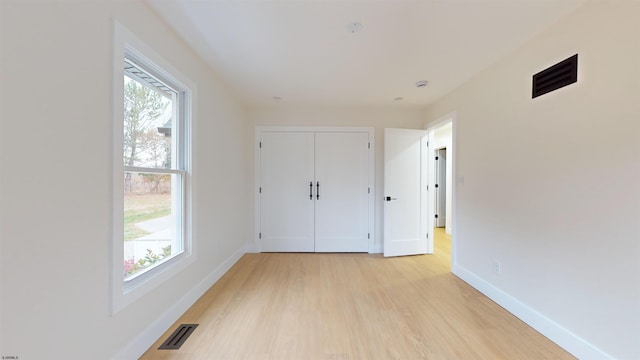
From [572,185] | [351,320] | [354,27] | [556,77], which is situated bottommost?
[351,320]

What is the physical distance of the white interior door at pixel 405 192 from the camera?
4.01 meters

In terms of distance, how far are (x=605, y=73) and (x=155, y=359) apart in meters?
3.38

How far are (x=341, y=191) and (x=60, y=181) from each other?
343 cm

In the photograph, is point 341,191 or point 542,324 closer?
point 542,324

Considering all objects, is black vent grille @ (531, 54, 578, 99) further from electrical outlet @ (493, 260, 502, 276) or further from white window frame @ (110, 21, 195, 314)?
white window frame @ (110, 21, 195, 314)

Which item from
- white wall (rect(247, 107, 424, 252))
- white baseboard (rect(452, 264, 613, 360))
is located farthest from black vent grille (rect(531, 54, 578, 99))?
white wall (rect(247, 107, 424, 252))

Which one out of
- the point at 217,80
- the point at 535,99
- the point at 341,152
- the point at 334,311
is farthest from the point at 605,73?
the point at 217,80

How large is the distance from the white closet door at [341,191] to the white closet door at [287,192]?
0.15 m

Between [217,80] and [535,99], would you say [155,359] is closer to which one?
[217,80]

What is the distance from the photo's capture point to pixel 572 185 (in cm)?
181

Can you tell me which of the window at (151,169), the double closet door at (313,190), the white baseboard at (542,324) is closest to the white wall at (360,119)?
the double closet door at (313,190)

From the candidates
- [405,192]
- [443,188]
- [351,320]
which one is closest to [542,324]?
[351,320]

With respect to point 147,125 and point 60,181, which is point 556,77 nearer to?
point 147,125

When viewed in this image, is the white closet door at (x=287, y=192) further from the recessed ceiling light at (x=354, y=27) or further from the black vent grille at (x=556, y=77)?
the black vent grille at (x=556, y=77)
